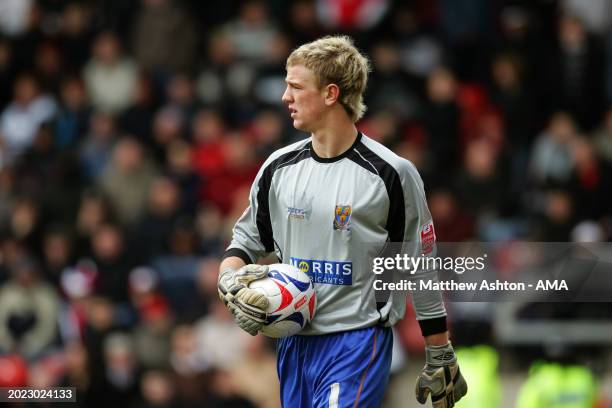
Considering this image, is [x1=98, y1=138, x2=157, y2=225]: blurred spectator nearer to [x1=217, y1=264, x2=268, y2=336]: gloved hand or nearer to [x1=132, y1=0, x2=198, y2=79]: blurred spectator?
[x1=132, y1=0, x2=198, y2=79]: blurred spectator

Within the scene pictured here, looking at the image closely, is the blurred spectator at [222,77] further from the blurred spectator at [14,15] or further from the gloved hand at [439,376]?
the gloved hand at [439,376]

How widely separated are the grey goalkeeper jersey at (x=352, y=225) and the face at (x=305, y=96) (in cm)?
23

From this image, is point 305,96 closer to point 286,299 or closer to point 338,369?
point 286,299

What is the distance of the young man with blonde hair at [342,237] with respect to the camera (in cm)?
626

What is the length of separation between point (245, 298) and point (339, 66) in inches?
49.5

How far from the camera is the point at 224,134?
14.2 metres

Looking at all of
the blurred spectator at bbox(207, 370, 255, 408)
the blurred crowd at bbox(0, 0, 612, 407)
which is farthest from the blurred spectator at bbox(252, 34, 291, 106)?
the blurred spectator at bbox(207, 370, 255, 408)

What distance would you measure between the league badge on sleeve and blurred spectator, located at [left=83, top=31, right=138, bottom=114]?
30.0 ft

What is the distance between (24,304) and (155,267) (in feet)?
4.46

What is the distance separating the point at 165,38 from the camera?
15492 mm

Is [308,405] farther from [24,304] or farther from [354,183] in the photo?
[24,304]

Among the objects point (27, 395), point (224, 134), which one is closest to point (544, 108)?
point (224, 134)

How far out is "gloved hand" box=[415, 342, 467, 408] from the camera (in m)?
6.39

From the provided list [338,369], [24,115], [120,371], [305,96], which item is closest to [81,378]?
[120,371]
